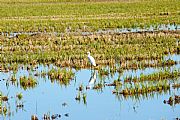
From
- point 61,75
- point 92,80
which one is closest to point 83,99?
point 92,80

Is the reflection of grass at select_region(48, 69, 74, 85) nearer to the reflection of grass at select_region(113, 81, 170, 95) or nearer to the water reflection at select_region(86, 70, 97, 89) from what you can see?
the water reflection at select_region(86, 70, 97, 89)

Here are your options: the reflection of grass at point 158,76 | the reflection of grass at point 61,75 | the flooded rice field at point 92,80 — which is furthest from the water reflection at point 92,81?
the reflection of grass at point 158,76

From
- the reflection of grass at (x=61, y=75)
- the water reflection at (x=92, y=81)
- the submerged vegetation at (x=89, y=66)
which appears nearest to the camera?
the submerged vegetation at (x=89, y=66)

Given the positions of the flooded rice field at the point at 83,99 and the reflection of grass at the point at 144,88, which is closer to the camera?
the flooded rice field at the point at 83,99

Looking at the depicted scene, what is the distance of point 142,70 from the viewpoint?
20000mm

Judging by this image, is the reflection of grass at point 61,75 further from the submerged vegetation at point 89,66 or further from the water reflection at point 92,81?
the water reflection at point 92,81

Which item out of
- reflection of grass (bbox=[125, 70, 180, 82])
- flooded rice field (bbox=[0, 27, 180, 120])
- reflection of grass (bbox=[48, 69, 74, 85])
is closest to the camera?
flooded rice field (bbox=[0, 27, 180, 120])

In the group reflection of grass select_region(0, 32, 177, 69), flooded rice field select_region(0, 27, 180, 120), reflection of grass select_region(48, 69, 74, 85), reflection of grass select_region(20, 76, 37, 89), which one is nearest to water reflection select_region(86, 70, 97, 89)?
flooded rice field select_region(0, 27, 180, 120)

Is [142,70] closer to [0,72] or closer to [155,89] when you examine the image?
[155,89]

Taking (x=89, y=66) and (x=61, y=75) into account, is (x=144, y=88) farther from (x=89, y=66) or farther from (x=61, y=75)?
(x=89, y=66)

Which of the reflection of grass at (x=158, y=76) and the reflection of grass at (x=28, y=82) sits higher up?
the reflection of grass at (x=158, y=76)

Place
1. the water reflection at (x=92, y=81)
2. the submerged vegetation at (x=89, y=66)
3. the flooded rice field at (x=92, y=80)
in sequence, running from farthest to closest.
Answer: the water reflection at (x=92, y=81)
the submerged vegetation at (x=89, y=66)
the flooded rice field at (x=92, y=80)

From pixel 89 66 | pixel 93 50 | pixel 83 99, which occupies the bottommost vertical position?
pixel 83 99

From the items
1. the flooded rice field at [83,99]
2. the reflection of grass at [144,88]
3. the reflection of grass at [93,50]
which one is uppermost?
the reflection of grass at [93,50]
